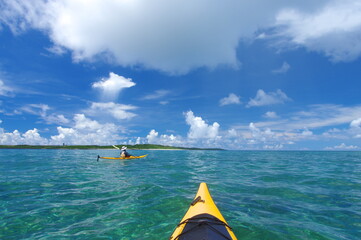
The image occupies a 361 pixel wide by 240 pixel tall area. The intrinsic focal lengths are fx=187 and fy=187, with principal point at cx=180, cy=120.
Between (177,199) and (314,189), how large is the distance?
1076 centimetres

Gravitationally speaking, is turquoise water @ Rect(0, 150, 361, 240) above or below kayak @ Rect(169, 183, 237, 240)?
below

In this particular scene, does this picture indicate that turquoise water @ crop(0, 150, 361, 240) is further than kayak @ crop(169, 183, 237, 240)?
Yes

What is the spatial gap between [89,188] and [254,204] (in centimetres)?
1187

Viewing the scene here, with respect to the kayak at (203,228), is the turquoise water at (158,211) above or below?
below

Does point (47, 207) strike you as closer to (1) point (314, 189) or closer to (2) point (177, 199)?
(2) point (177, 199)

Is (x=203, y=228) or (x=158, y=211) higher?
(x=203, y=228)

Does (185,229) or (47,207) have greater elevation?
(185,229)

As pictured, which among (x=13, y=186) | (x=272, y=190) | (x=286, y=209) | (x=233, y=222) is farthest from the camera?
(x=13, y=186)

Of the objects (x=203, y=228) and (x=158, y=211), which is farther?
(x=158, y=211)

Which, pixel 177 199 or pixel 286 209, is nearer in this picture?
pixel 286 209

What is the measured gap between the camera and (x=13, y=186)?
1497 cm

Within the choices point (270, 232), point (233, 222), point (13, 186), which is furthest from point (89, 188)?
point (270, 232)

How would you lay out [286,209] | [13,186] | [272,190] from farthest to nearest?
[13,186], [272,190], [286,209]

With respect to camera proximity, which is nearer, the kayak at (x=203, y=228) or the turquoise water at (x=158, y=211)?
the kayak at (x=203, y=228)
